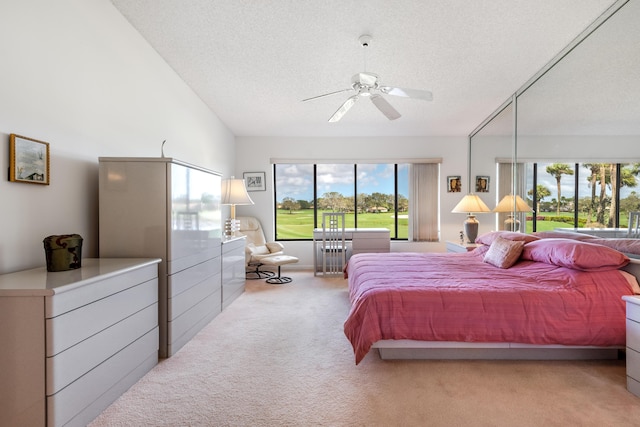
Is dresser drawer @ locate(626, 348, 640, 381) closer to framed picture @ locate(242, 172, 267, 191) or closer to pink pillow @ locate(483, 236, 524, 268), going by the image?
pink pillow @ locate(483, 236, 524, 268)

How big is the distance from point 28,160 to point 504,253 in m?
3.78

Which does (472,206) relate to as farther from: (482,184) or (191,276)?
(191,276)

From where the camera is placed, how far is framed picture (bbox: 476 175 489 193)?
5.46 m

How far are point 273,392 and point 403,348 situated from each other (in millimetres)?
981

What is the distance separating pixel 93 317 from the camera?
159 centimetres

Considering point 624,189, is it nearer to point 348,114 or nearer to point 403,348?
point 403,348

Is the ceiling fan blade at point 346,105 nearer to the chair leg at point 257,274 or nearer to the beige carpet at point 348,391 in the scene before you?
the beige carpet at point 348,391

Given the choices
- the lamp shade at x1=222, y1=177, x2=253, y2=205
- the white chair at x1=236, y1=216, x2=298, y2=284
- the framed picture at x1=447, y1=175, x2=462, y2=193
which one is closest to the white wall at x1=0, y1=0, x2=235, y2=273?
the lamp shade at x1=222, y1=177, x2=253, y2=205

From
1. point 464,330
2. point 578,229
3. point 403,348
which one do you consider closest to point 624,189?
point 578,229

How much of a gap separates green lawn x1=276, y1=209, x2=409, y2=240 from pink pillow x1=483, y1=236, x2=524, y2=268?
2.94m

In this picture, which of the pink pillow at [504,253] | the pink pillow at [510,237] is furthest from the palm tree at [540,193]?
the pink pillow at [504,253]

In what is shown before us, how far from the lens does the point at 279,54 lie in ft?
9.64

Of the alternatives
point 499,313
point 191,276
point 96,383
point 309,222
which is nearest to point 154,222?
point 191,276

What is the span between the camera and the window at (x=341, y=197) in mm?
6176
